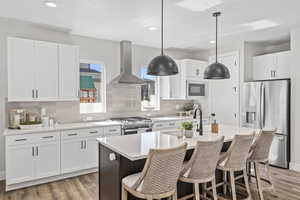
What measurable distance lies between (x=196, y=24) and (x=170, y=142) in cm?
240

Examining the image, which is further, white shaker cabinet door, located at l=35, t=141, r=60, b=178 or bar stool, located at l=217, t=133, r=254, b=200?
white shaker cabinet door, located at l=35, t=141, r=60, b=178

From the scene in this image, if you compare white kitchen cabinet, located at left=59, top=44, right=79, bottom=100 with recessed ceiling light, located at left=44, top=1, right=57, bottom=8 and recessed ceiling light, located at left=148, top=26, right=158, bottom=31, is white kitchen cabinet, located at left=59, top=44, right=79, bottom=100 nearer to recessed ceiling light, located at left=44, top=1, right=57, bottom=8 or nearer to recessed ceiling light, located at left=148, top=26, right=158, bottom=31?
recessed ceiling light, located at left=44, top=1, right=57, bottom=8

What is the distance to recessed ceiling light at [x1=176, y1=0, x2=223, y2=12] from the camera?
290cm

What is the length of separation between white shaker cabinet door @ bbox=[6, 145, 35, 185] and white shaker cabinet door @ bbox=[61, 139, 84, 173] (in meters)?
0.48

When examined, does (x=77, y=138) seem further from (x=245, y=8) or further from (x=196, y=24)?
(x=245, y=8)

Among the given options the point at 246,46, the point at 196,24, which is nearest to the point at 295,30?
the point at 246,46

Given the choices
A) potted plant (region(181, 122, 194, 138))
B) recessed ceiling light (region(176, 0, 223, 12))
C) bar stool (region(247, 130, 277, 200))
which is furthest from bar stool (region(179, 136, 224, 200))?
recessed ceiling light (region(176, 0, 223, 12))

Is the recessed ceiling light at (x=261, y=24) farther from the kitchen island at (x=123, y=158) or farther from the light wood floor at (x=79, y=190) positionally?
the light wood floor at (x=79, y=190)

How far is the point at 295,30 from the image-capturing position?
4.14 metres

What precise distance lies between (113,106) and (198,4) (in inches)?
117

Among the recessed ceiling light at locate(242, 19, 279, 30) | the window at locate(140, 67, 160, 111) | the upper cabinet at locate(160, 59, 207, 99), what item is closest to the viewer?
the recessed ceiling light at locate(242, 19, 279, 30)

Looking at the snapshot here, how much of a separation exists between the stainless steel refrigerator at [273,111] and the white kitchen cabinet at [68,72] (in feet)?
12.5

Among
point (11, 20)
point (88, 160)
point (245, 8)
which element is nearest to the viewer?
point (245, 8)

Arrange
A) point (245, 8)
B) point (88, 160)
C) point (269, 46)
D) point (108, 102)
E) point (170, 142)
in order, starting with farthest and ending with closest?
point (269, 46)
point (108, 102)
point (88, 160)
point (245, 8)
point (170, 142)
